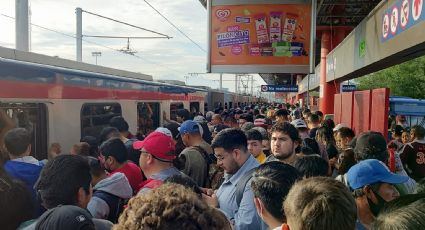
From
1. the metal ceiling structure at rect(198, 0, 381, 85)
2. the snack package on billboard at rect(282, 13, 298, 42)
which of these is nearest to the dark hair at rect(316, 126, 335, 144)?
the snack package on billboard at rect(282, 13, 298, 42)

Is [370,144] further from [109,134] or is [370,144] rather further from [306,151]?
[109,134]

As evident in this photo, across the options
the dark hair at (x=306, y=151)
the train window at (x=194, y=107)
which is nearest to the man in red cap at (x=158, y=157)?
the dark hair at (x=306, y=151)

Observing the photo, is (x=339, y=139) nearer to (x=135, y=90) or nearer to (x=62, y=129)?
(x=62, y=129)

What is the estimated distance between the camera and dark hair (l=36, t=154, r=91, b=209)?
7.79ft

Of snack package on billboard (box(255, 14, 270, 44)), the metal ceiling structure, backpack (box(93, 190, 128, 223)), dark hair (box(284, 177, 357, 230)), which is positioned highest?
the metal ceiling structure

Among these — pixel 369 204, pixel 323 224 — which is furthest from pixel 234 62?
pixel 323 224

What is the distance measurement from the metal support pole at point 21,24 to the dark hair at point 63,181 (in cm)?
634

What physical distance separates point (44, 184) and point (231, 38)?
25.8 feet

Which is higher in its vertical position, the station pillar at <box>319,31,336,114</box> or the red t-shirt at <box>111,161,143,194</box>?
the station pillar at <box>319,31,336,114</box>

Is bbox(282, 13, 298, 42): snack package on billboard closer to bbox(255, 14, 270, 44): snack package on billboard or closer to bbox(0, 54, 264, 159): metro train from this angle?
bbox(255, 14, 270, 44): snack package on billboard

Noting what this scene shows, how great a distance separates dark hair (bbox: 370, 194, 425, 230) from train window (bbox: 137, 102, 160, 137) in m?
7.68

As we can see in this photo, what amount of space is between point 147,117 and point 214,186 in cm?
619

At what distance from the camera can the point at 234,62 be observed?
33.0ft

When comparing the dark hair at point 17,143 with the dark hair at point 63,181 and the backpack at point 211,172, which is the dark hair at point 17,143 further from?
the backpack at point 211,172
